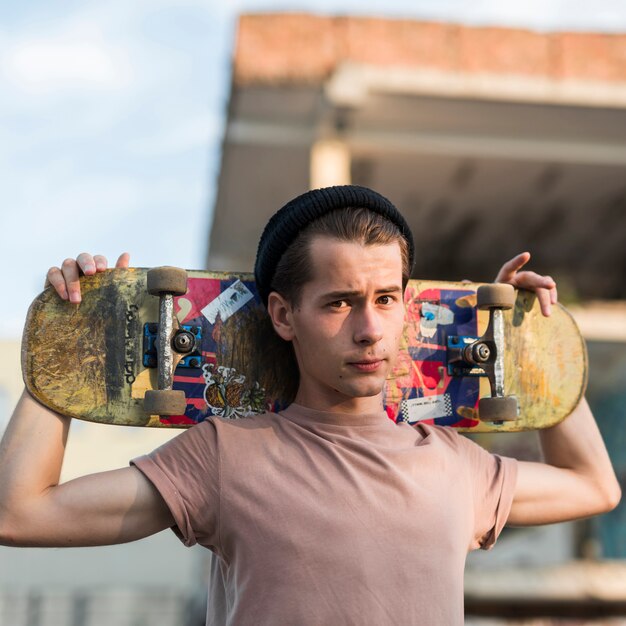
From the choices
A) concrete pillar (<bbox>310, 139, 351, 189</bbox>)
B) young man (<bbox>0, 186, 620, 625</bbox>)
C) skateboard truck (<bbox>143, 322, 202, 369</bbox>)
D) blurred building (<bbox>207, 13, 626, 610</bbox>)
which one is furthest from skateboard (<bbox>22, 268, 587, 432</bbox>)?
concrete pillar (<bbox>310, 139, 351, 189</bbox>)

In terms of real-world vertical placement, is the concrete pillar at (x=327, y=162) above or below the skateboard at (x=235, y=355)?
above

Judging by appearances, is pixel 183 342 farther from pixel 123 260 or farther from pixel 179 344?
pixel 123 260

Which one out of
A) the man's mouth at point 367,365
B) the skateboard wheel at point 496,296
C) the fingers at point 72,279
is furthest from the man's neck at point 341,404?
the fingers at point 72,279

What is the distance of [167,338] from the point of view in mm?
2385

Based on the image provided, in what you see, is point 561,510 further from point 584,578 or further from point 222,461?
Result: point 584,578

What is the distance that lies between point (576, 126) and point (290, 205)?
28.4 ft

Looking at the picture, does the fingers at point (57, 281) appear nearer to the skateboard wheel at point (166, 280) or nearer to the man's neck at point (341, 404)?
the skateboard wheel at point (166, 280)

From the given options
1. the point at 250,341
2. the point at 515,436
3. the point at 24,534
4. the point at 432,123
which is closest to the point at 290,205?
the point at 250,341

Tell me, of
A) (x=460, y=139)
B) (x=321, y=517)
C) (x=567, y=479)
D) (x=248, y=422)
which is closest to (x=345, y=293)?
(x=248, y=422)

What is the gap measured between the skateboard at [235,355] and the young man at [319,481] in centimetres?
14

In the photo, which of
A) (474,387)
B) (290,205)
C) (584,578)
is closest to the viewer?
(290,205)

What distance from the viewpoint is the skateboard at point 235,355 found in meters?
2.36

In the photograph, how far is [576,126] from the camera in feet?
33.3

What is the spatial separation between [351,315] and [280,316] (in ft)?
0.84
